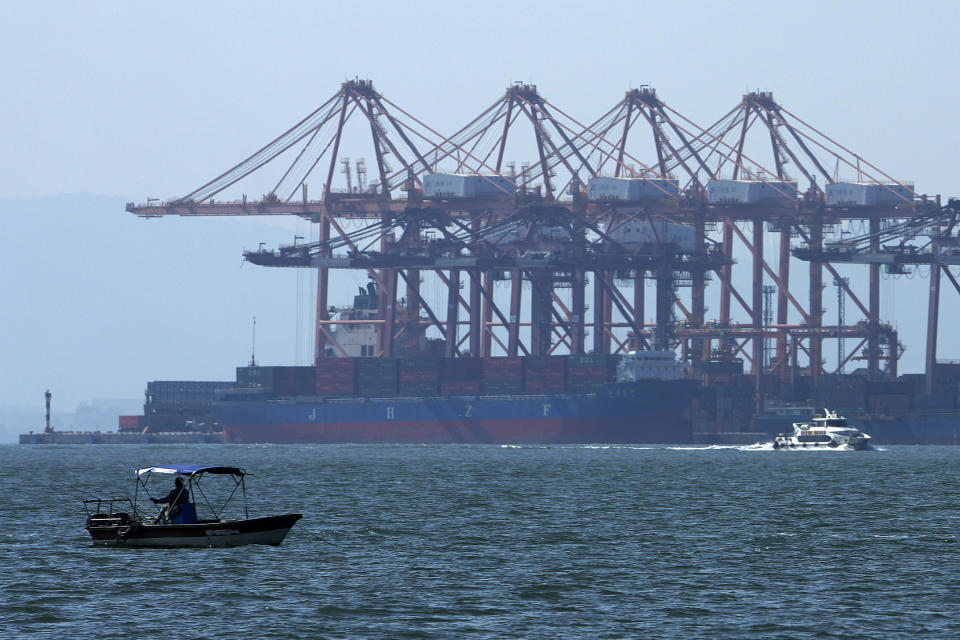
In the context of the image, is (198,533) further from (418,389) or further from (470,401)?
(418,389)

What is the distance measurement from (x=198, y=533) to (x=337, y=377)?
420 ft

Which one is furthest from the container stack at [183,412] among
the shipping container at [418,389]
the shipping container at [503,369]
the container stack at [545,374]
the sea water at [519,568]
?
the sea water at [519,568]

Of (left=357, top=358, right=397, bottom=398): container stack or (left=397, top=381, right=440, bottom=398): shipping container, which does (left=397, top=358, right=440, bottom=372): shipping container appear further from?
(left=397, top=381, right=440, bottom=398): shipping container

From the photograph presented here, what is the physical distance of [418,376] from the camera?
558 feet

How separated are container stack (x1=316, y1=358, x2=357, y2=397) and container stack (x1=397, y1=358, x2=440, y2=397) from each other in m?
5.37

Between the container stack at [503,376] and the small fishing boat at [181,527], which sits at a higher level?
the container stack at [503,376]

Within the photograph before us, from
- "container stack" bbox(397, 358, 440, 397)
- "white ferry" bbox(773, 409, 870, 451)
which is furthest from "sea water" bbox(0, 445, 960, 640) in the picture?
"container stack" bbox(397, 358, 440, 397)

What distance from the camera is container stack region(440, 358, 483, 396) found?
16775 centimetres

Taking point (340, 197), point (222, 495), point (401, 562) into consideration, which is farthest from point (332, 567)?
point (340, 197)

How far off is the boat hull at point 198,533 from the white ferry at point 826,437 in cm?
8890

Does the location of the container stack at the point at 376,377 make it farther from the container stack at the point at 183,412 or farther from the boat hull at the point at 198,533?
the boat hull at the point at 198,533

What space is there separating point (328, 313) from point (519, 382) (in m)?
31.7

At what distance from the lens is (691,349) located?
175m

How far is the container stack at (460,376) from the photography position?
168 meters
